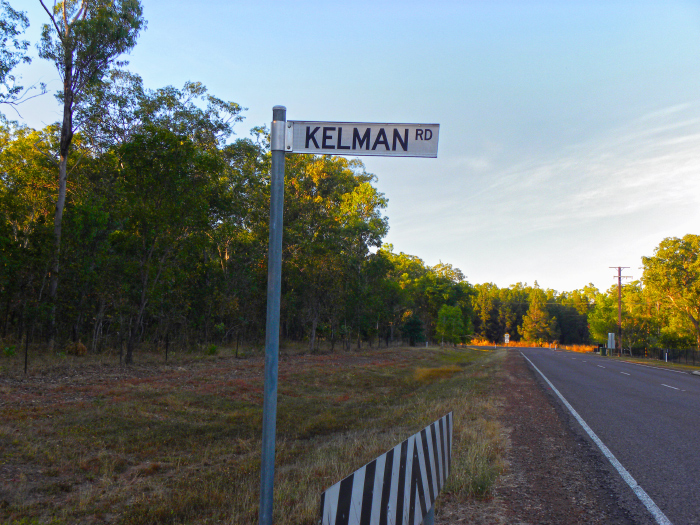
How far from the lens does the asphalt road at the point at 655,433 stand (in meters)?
5.61

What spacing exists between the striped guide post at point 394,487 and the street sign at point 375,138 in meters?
2.02

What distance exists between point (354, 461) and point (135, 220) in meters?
18.4

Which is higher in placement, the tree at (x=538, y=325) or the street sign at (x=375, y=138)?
the street sign at (x=375, y=138)

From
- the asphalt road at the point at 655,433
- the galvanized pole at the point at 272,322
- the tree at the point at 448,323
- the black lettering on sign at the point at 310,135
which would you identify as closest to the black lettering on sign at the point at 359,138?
the black lettering on sign at the point at 310,135

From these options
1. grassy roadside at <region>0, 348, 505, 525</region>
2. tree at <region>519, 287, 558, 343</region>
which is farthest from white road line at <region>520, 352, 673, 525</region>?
tree at <region>519, 287, 558, 343</region>

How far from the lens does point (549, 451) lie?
303 inches

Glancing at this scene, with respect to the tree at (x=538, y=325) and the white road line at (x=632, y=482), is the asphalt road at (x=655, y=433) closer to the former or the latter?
the white road line at (x=632, y=482)

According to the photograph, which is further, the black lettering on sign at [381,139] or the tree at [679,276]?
the tree at [679,276]

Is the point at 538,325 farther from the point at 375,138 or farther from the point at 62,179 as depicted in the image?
the point at 375,138

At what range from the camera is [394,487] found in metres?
3.08

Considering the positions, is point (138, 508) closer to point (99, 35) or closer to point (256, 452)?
point (256, 452)

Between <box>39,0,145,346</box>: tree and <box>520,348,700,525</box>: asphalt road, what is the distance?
929 inches

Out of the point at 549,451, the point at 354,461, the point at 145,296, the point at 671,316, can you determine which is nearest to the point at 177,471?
the point at 354,461

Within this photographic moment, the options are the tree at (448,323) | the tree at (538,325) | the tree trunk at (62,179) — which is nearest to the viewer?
the tree trunk at (62,179)
